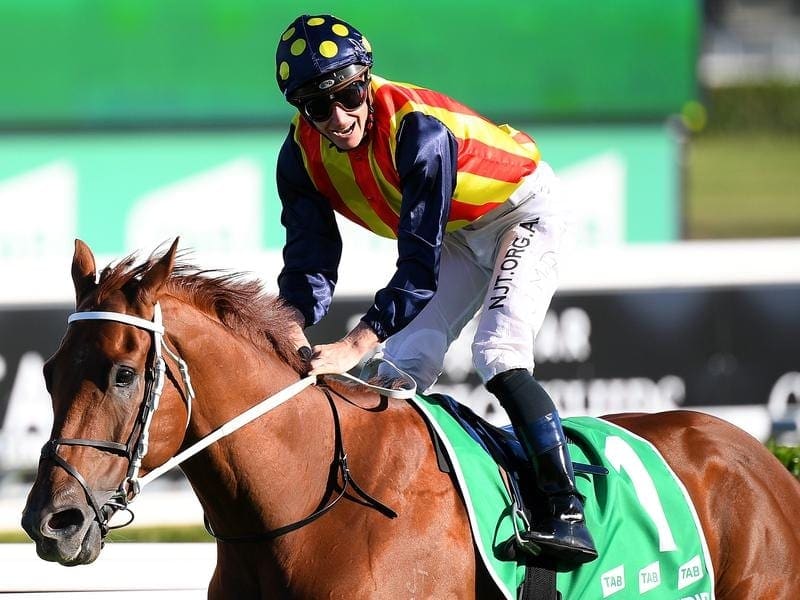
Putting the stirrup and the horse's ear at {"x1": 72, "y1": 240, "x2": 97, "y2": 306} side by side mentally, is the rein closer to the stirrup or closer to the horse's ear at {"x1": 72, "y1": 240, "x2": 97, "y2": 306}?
the horse's ear at {"x1": 72, "y1": 240, "x2": 97, "y2": 306}

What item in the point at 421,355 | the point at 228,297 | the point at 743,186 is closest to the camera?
the point at 228,297

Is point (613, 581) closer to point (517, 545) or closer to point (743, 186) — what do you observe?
point (517, 545)

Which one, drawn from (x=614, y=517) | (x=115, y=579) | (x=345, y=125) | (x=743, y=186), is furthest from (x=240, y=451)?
(x=743, y=186)

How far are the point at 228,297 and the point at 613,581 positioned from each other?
1197 millimetres

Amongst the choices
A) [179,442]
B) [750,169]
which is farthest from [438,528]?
[750,169]

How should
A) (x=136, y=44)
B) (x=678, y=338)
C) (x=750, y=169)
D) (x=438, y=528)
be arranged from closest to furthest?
(x=438, y=528), (x=678, y=338), (x=136, y=44), (x=750, y=169)

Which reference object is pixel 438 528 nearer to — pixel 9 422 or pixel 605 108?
pixel 9 422

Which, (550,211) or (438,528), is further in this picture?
(550,211)

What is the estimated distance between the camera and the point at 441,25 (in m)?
8.80

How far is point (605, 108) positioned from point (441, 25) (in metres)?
1.30

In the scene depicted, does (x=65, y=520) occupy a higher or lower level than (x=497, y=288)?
lower

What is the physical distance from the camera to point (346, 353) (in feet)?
9.61

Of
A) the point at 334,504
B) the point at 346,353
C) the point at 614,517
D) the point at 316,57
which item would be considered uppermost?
the point at 316,57

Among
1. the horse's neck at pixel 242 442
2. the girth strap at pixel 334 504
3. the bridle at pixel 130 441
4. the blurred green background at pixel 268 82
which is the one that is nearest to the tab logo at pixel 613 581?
the girth strap at pixel 334 504
